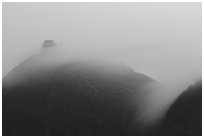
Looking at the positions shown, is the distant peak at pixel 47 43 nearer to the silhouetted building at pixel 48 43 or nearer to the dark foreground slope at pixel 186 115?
the silhouetted building at pixel 48 43

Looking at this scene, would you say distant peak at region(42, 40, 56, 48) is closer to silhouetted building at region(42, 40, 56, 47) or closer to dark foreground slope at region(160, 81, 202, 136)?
silhouetted building at region(42, 40, 56, 47)

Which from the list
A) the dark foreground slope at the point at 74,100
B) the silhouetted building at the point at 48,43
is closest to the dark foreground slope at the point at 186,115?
the dark foreground slope at the point at 74,100

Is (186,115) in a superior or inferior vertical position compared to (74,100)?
superior

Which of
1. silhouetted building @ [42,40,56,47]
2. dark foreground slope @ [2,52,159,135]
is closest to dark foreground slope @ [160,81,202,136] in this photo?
dark foreground slope @ [2,52,159,135]

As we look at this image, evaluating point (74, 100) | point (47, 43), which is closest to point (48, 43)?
point (47, 43)

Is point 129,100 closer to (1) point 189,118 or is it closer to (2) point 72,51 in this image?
(1) point 189,118

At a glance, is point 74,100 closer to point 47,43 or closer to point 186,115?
point 47,43
